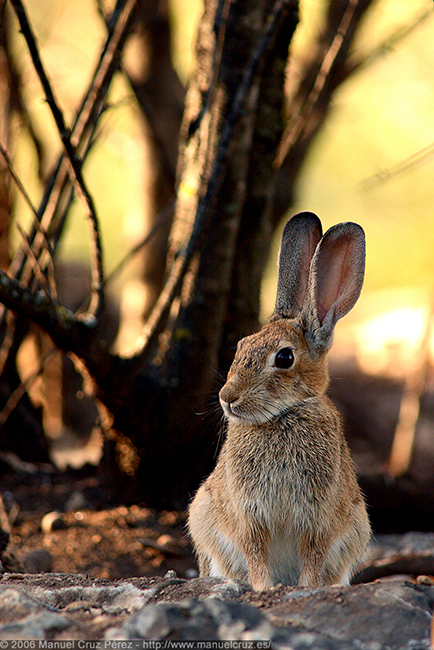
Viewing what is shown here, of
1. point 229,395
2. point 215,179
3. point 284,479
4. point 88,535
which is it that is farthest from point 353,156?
point 284,479

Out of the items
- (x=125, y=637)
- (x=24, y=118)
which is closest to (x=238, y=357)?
(x=125, y=637)

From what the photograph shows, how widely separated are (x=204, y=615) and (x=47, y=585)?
1050 mm

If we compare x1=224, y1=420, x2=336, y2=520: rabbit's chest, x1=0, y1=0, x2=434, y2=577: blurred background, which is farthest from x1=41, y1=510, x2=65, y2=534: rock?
x1=224, y1=420, x2=336, y2=520: rabbit's chest

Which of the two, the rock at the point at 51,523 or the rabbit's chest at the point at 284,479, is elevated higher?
the rabbit's chest at the point at 284,479

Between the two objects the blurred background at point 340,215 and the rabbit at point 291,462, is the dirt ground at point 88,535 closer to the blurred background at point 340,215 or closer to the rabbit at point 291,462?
the blurred background at point 340,215

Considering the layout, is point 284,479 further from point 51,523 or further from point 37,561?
point 51,523

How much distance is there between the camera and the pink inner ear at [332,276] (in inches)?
134

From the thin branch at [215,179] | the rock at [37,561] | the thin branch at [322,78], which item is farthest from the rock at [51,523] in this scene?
the thin branch at [322,78]

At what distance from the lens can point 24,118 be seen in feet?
21.9

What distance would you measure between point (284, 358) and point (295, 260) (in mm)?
706

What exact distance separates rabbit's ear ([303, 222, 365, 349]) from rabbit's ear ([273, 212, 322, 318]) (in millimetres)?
216

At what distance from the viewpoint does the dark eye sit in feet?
10.5

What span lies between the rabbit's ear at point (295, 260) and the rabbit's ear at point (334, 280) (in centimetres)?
22

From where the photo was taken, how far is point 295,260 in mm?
3668
